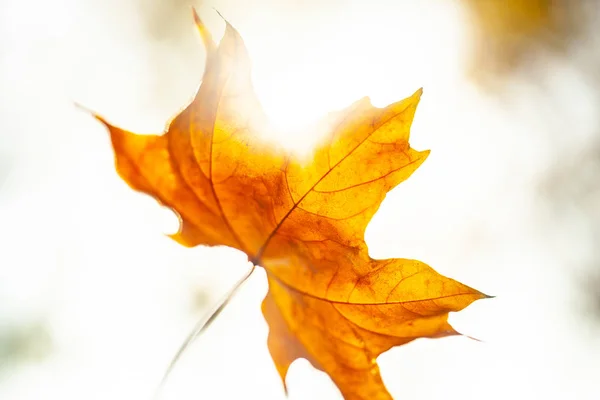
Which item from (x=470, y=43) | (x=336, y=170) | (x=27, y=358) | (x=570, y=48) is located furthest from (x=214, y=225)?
(x=570, y=48)

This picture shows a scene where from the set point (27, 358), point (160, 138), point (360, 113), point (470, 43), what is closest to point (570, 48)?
point (470, 43)

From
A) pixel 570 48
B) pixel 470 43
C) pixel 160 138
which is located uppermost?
pixel 570 48

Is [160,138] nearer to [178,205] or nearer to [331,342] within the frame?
[178,205]

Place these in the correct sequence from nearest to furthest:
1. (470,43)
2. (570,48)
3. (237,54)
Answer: (237,54)
(470,43)
(570,48)

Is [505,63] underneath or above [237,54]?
above

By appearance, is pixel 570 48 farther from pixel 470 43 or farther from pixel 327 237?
pixel 327 237

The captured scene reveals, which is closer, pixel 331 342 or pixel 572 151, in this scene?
pixel 331 342

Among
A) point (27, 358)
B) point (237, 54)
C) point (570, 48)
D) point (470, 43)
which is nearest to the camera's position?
point (237, 54)
